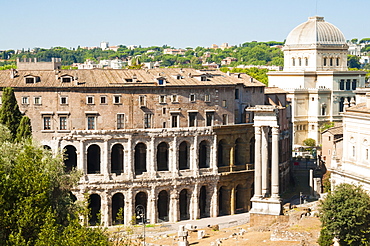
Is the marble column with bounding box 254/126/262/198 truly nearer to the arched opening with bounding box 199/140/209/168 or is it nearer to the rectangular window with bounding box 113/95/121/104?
the arched opening with bounding box 199/140/209/168

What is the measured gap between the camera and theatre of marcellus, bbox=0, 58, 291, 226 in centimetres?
8838

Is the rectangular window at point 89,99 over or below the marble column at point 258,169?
over

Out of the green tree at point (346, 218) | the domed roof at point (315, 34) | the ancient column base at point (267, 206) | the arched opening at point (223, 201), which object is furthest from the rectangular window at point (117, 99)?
the domed roof at point (315, 34)

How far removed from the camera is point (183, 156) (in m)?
94.6

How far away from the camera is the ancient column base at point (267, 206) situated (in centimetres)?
8200

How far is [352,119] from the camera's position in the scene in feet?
259

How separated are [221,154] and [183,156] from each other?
493 cm

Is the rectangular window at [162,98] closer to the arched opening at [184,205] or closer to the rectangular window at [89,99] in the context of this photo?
the rectangular window at [89,99]

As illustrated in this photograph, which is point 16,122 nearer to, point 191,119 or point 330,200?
point 191,119

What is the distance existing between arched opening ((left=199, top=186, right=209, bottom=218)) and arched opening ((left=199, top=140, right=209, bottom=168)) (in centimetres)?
263

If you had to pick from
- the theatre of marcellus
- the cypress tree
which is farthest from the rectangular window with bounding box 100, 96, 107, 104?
the cypress tree

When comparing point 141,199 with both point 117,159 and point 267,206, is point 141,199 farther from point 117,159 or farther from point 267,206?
point 267,206

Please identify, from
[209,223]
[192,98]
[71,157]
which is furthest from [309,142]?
[71,157]

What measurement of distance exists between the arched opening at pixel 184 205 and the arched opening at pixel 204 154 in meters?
3.72
